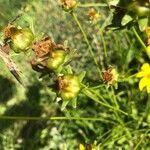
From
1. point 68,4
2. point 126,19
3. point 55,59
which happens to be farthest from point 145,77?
point 126,19

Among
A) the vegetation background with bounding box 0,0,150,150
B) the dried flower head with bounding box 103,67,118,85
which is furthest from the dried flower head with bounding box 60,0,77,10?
the vegetation background with bounding box 0,0,150,150

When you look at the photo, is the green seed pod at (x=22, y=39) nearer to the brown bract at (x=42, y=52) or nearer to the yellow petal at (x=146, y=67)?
the brown bract at (x=42, y=52)

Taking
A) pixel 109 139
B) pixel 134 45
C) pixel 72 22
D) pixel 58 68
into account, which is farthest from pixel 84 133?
pixel 58 68

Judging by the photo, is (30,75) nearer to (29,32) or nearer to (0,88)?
(0,88)

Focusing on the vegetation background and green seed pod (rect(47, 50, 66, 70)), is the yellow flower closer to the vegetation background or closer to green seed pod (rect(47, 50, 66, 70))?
the vegetation background

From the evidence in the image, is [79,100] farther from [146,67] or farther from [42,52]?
[42,52]

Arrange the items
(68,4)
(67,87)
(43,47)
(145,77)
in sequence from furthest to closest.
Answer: (145,77) < (68,4) < (67,87) < (43,47)

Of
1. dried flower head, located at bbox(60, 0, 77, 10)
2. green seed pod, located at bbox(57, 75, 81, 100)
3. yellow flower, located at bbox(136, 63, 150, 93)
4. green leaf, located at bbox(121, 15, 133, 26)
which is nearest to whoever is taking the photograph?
green leaf, located at bbox(121, 15, 133, 26)
